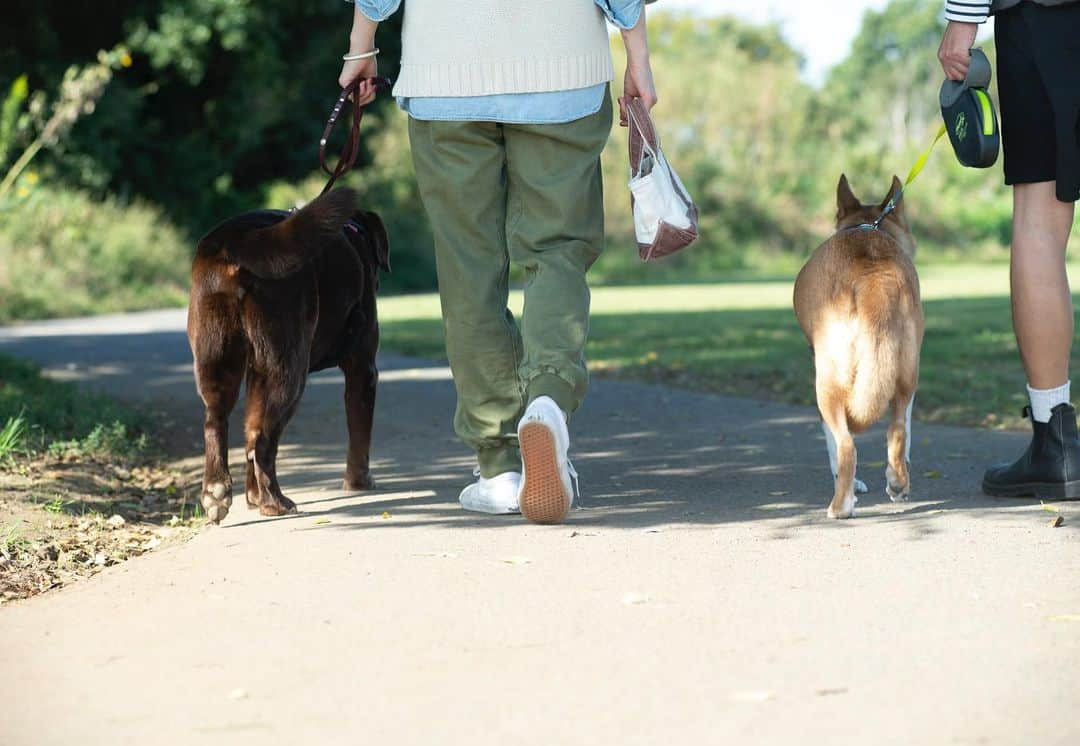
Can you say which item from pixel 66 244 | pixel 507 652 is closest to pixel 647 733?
pixel 507 652

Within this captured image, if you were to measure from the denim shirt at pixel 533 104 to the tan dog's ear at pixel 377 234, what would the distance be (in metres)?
1.11

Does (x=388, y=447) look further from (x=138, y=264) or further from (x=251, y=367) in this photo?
(x=138, y=264)

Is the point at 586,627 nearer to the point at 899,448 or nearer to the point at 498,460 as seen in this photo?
the point at 498,460

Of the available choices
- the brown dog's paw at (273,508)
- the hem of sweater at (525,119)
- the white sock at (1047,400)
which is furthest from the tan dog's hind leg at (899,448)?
the brown dog's paw at (273,508)

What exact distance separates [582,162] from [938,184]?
38.3m

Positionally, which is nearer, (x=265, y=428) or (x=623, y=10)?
(x=623, y=10)

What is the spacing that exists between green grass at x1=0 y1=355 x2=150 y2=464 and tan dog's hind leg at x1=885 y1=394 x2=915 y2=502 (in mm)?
3457

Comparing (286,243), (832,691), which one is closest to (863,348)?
(286,243)

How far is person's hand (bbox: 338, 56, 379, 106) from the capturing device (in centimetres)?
504

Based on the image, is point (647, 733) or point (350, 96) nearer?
point (647, 733)

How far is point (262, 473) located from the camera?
5016 millimetres

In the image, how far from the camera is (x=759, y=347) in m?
11.8

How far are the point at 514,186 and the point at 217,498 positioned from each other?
141cm

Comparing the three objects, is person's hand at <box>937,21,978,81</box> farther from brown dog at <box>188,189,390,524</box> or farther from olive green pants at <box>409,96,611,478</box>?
brown dog at <box>188,189,390,524</box>
